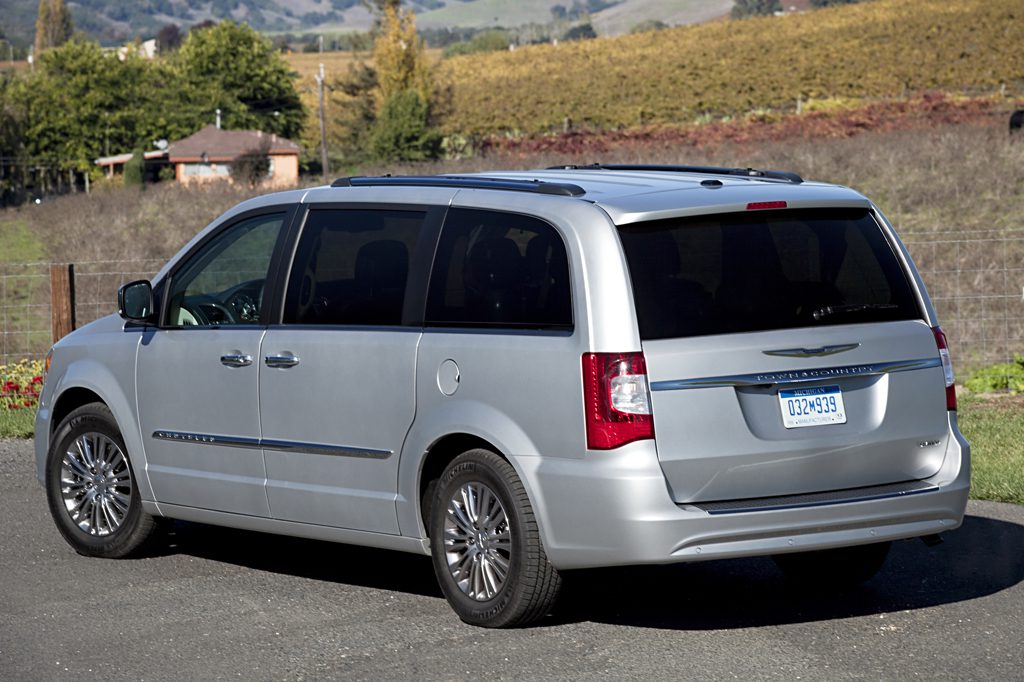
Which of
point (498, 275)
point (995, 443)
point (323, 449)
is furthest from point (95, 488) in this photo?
point (995, 443)

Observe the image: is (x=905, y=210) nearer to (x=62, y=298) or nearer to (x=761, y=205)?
(x=62, y=298)

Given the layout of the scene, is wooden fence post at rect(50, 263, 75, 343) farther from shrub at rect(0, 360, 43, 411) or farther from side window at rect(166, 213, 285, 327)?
side window at rect(166, 213, 285, 327)

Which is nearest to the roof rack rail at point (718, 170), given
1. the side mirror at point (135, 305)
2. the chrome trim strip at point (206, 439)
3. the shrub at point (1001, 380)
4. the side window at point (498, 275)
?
the side window at point (498, 275)

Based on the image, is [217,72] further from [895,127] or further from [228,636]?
[228,636]

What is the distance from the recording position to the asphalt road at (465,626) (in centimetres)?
596

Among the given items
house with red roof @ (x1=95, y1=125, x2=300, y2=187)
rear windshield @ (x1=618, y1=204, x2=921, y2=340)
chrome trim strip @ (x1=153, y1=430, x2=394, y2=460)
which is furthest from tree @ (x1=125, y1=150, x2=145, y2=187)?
rear windshield @ (x1=618, y1=204, x2=921, y2=340)

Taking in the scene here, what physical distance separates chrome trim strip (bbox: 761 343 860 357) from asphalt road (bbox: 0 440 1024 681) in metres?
1.16

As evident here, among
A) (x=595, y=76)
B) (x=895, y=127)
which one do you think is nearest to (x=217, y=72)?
(x=595, y=76)

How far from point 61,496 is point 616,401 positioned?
3889mm

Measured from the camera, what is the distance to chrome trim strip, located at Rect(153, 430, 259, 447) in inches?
297

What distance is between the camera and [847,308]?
6.49 metres

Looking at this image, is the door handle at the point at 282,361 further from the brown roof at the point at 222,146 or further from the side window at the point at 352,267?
the brown roof at the point at 222,146

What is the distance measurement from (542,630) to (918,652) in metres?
1.52

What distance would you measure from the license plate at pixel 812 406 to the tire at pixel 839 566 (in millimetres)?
1194
